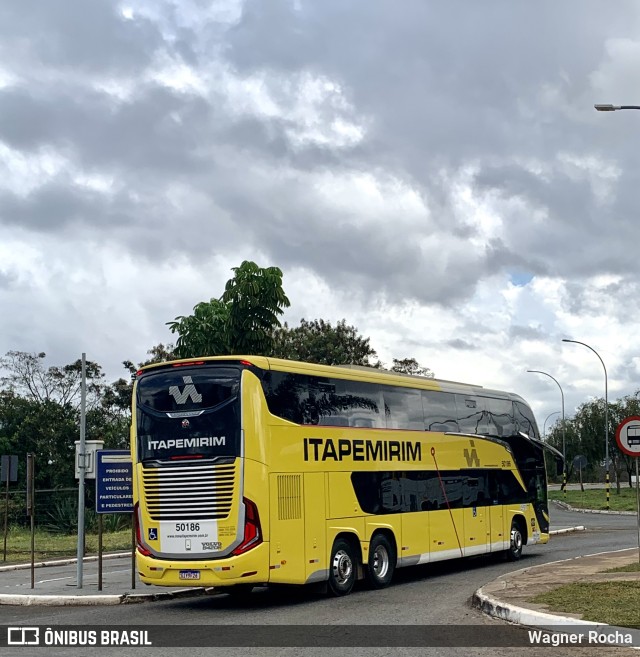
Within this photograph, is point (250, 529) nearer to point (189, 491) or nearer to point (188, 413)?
point (189, 491)

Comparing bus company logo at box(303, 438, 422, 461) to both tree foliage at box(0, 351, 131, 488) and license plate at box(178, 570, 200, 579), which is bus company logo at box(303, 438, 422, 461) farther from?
tree foliage at box(0, 351, 131, 488)

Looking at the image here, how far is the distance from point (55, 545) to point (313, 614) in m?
19.7

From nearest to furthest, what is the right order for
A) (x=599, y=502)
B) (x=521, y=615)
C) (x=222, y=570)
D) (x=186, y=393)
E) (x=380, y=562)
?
(x=521, y=615) < (x=222, y=570) < (x=186, y=393) < (x=380, y=562) < (x=599, y=502)

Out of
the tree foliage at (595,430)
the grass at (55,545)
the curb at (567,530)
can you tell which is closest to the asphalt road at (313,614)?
the curb at (567,530)

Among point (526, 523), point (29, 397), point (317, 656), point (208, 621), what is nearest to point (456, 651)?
point (317, 656)

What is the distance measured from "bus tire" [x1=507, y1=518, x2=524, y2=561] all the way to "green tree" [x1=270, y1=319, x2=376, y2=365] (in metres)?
32.7

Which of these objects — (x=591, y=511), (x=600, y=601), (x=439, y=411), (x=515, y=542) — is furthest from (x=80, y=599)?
(x=591, y=511)

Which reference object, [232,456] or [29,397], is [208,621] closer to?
[232,456]

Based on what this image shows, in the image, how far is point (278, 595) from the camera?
18.0m

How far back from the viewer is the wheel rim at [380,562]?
18312 mm

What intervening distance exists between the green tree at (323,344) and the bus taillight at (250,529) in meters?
41.4

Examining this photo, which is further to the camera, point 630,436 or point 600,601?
point 630,436

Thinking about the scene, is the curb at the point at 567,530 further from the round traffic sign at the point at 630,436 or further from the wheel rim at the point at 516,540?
the round traffic sign at the point at 630,436

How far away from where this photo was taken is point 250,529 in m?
15.2
